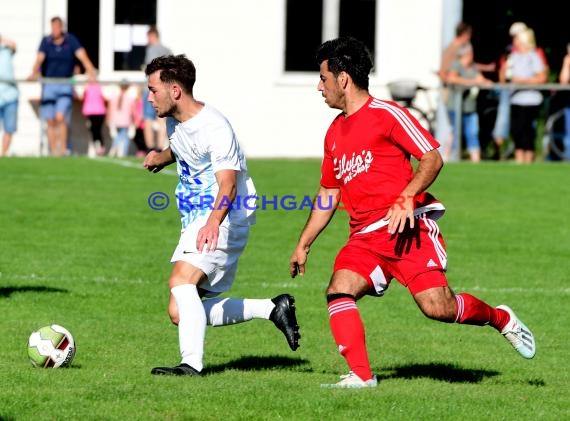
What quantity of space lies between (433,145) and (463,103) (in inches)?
669

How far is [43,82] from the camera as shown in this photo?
79.7ft

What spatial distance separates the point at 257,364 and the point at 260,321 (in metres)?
2.10

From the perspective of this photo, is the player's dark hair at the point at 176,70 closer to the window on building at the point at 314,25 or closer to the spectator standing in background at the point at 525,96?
the spectator standing in background at the point at 525,96

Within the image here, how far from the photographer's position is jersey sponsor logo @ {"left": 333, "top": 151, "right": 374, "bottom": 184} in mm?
8078

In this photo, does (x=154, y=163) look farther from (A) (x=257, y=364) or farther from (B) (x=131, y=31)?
(B) (x=131, y=31)

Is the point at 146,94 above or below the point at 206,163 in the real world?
below

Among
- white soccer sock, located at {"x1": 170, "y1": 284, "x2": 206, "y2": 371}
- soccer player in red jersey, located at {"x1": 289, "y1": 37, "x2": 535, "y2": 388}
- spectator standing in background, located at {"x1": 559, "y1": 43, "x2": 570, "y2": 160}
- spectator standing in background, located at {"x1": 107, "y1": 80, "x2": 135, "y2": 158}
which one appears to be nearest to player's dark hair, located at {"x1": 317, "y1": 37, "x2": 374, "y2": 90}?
soccer player in red jersey, located at {"x1": 289, "y1": 37, "x2": 535, "y2": 388}

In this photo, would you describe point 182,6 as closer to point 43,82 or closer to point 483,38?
point 43,82

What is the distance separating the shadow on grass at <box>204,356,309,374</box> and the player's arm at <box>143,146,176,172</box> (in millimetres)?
1215

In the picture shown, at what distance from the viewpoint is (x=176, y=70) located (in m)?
8.40

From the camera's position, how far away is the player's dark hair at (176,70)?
8.40 meters

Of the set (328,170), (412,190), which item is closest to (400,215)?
(412,190)

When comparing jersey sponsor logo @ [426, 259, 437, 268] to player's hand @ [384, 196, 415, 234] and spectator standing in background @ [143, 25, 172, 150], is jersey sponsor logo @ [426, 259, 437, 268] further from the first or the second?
spectator standing in background @ [143, 25, 172, 150]

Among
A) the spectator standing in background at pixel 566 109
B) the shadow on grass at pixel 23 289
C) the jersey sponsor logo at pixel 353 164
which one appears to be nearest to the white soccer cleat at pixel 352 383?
the jersey sponsor logo at pixel 353 164
